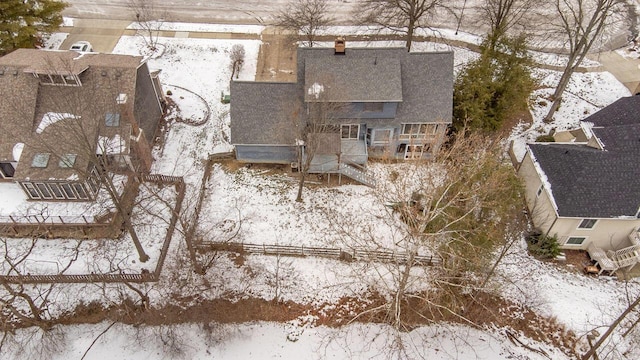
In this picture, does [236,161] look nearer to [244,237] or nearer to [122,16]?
[244,237]

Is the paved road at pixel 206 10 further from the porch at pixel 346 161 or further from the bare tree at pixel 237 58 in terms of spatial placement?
the porch at pixel 346 161

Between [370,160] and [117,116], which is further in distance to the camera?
[370,160]

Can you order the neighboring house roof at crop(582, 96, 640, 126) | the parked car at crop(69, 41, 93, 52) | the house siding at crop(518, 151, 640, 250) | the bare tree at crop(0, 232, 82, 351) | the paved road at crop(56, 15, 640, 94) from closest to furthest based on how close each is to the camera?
the bare tree at crop(0, 232, 82, 351) < the house siding at crop(518, 151, 640, 250) < the neighboring house roof at crop(582, 96, 640, 126) < the parked car at crop(69, 41, 93, 52) < the paved road at crop(56, 15, 640, 94)

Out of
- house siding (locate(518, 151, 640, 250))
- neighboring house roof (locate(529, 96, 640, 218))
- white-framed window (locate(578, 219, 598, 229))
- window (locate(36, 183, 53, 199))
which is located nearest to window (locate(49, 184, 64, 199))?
window (locate(36, 183, 53, 199))

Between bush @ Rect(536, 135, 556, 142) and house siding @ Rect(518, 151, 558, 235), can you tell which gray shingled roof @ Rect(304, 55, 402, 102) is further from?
bush @ Rect(536, 135, 556, 142)

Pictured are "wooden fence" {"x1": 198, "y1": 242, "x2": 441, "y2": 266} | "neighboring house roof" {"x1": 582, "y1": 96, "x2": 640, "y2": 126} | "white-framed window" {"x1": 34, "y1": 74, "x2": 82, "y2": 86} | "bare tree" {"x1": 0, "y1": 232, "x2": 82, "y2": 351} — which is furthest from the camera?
"neighboring house roof" {"x1": 582, "y1": 96, "x2": 640, "y2": 126}

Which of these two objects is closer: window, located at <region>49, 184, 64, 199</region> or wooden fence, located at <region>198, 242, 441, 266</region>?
wooden fence, located at <region>198, 242, 441, 266</region>

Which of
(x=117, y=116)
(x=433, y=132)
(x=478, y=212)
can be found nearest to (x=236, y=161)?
(x=117, y=116)
